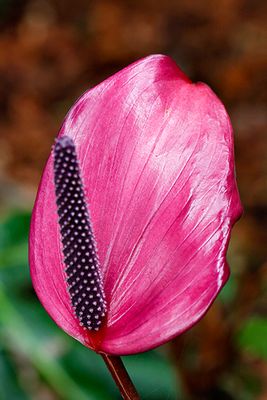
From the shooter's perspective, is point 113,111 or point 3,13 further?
point 3,13

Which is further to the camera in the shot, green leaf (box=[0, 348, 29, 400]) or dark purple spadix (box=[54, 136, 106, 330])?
green leaf (box=[0, 348, 29, 400])

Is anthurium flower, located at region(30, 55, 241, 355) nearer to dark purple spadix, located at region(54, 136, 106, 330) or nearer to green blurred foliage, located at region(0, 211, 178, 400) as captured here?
dark purple spadix, located at region(54, 136, 106, 330)

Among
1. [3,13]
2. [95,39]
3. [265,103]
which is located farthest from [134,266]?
[3,13]

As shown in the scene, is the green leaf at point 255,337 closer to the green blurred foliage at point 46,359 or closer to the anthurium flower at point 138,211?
the green blurred foliage at point 46,359

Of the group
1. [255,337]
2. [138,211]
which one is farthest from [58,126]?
[138,211]

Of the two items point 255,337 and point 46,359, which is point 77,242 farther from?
point 255,337

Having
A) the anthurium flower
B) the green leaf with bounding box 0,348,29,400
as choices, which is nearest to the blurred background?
the green leaf with bounding box 0,348,29,400

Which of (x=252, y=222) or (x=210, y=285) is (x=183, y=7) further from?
(x=210, y=285)
